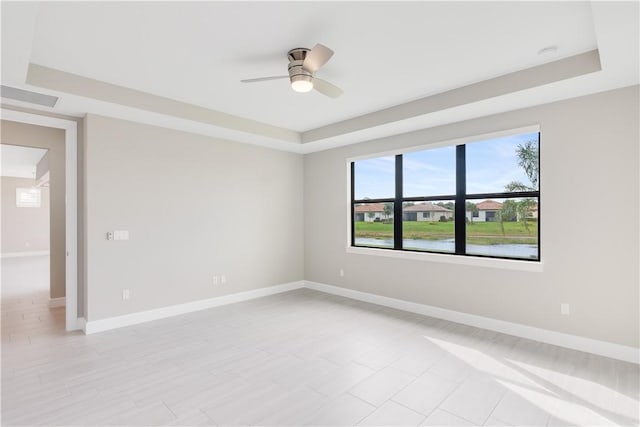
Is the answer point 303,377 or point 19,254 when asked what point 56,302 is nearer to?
point 303,377

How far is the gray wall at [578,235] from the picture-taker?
3016 millimetres

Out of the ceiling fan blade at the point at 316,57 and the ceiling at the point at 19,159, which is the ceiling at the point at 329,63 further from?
the ceiling at the point at 19,159

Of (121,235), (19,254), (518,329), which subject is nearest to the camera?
(518,329)

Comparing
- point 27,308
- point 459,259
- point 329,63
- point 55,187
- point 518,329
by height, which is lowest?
point 27,308

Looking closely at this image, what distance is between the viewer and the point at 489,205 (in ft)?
13.1

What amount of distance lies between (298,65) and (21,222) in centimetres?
1282

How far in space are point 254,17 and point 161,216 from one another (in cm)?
304

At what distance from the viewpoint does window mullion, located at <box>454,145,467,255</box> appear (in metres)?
4.21

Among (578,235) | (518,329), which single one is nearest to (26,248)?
(518,329)

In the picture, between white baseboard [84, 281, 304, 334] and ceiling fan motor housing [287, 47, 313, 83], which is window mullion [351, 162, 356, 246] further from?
ceiling fan motor housing [287, 47, 313, 83]

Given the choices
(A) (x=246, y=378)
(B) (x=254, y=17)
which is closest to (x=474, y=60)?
(B) (x=254, y=17)

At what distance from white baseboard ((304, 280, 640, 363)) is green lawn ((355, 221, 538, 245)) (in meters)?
0.93

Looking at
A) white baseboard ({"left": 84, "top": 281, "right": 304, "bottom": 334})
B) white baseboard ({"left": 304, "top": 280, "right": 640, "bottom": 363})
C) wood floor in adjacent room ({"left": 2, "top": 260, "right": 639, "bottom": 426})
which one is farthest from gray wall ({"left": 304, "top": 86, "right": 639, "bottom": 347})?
white baseboard ({"left": 84, "top": 281, "right": 304, "bottom": 334})

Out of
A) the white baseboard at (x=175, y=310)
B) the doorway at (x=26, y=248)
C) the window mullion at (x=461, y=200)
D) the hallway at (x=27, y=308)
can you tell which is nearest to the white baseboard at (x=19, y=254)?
the doorway at (x=26, y=248)
